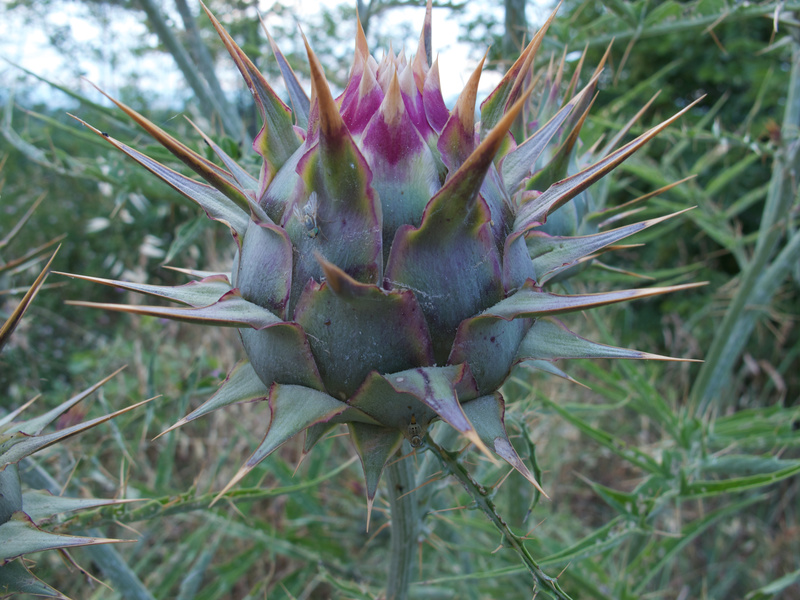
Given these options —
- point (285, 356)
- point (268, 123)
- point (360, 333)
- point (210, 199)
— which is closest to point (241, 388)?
point (285, 356)

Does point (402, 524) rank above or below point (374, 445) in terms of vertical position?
below

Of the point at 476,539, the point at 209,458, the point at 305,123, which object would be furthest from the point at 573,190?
the point at 209,458

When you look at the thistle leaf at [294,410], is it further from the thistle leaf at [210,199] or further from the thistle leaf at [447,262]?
the thistle leaf at [210,199]

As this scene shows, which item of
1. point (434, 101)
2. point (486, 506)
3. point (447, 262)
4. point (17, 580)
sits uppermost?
point (434, 101)

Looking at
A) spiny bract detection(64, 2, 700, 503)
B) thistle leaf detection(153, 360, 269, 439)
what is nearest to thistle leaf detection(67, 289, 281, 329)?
spiny bract detection(64, 2, 700, 503)

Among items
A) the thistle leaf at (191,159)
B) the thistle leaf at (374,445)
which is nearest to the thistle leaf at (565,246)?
the thistle leaf at (374,445)

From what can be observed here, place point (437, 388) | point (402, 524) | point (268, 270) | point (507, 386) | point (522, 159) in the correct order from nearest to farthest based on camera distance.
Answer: point (437, 388)
point (268, 270)
point (522, 159)
point (402, 524)
point (507, 386)

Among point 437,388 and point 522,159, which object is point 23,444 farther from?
point 522,159
